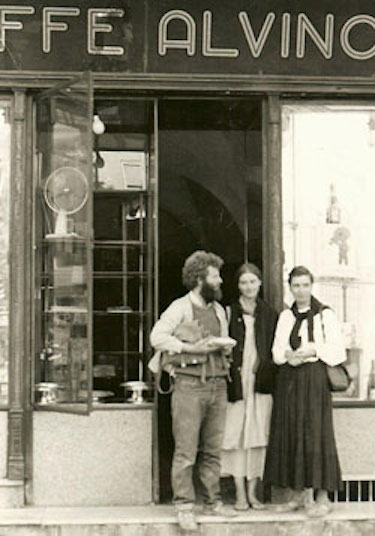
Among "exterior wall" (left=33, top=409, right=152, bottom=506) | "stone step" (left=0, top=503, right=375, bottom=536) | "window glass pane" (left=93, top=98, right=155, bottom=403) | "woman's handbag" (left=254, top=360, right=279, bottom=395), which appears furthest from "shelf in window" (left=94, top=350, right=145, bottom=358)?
"stone step" (left=0, top=503, right=375, bottom=536)

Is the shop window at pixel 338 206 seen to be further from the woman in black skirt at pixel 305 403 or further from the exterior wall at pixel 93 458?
the exterior wall at pixel 93 458

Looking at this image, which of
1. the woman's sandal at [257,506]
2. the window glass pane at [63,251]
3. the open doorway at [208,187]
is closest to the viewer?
the window glass pane at [63,251]

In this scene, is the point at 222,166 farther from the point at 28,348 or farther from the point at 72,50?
the point at 28,348

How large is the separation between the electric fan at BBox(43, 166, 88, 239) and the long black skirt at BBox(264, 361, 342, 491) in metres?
1.98

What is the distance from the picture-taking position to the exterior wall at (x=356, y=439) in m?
8.30

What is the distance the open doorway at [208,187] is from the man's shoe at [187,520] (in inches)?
76.0

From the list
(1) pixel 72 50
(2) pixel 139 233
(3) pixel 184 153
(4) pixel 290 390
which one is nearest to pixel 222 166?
(3) pixel 184 153

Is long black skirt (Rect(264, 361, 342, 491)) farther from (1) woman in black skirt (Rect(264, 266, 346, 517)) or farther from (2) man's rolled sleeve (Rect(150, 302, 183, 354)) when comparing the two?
(2) man's rolled sleeve (Rect(150, 302, 183, 354))

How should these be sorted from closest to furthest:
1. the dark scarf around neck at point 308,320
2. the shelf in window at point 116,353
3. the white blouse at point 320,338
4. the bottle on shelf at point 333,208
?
the white blouse at point 320,338 < the dark scarf around neck at point 308,320 < the bottle on shelf at point 333,208 < the shelf in window at point 116,353

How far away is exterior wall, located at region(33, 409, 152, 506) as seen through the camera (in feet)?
26.7

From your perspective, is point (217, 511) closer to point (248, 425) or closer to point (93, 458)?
point (248, 425)

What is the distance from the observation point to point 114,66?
8234 mm

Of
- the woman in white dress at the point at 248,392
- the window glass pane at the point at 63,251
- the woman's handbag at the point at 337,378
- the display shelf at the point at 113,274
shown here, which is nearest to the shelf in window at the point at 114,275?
the display shelf at the point at 113,274

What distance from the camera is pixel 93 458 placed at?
26.8 feet
